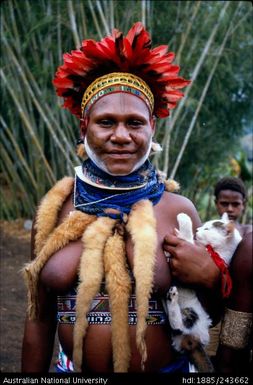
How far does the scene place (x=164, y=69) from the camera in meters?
2.19

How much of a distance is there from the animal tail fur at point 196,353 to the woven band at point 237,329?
116 millimetres

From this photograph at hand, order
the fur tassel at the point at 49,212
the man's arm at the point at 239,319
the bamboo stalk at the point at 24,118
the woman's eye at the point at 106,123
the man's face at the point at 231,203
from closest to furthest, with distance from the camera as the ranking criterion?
the man's arm at the point at 239,319 → the woman's eye at the point at 106,123 → the fur tassel at the point at 49,212 → the man's face at the point at 231,203 → the bamboo stalk at the point at 24,118

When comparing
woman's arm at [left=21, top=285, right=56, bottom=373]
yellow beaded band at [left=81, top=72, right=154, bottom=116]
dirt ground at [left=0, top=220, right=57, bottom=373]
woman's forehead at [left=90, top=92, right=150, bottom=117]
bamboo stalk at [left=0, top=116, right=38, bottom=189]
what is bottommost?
dirt ground at [left=0, top=220, right=57, bottom=373]

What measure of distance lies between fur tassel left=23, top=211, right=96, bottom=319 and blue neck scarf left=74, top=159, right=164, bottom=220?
49 millimetres

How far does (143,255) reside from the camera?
6.53 feet

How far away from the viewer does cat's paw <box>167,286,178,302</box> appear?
197 cm

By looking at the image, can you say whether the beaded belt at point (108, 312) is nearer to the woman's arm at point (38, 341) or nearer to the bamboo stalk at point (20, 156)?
the woman's arm at point (38, 341)

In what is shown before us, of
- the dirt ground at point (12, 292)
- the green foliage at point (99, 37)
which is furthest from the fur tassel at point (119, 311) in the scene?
the green foliage at point (99, 37)

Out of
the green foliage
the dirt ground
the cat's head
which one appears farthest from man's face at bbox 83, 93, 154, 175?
the green foliage

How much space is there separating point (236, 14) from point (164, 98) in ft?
17.5

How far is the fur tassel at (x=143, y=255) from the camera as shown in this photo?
6.38ft

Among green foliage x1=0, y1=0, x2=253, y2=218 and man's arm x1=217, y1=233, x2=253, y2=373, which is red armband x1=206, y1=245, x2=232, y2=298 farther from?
green foliage x1=0, y1=0, x2=253, y2=218

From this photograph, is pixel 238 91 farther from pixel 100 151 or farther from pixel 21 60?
pixel 100 151

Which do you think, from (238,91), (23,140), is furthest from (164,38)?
(23,140)
